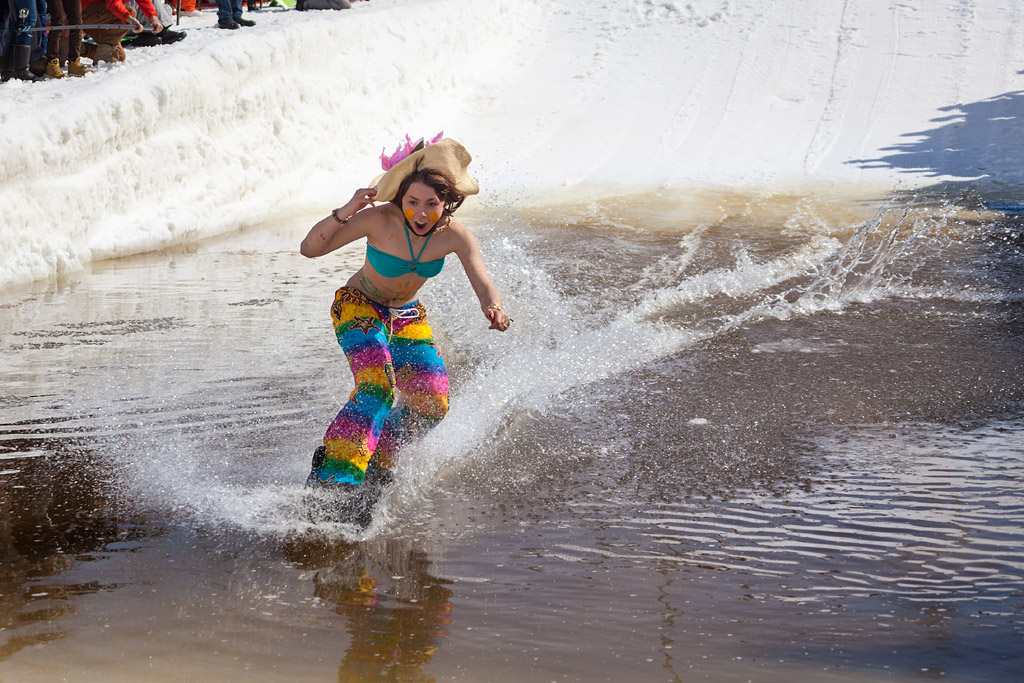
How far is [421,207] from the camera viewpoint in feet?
12.7

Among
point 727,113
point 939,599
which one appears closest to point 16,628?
point 939,599

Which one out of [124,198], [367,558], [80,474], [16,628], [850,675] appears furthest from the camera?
[124,198]

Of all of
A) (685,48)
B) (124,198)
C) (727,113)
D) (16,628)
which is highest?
(685,48)

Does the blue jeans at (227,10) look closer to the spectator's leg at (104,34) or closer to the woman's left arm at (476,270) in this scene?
the spectator's leg at (104,34)

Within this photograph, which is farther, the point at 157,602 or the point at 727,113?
the point at 727,113

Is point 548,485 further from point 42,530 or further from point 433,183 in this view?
point 42,530

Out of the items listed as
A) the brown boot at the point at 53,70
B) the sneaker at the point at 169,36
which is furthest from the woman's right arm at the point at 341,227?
the sneaker at the point at 169,36

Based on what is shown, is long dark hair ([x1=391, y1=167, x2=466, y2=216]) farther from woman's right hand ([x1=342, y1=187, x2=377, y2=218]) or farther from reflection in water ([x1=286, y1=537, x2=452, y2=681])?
reflection in water ([x1=286, y1=537, x2=452, y2=681])

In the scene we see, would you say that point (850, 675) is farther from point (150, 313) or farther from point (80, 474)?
point (150, 313)

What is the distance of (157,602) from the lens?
10.6ft

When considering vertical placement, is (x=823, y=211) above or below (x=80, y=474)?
above

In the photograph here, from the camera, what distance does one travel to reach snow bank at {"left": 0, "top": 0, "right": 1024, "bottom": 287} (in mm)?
8891

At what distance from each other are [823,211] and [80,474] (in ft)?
25.9

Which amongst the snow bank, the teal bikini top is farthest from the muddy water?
the snow bank
